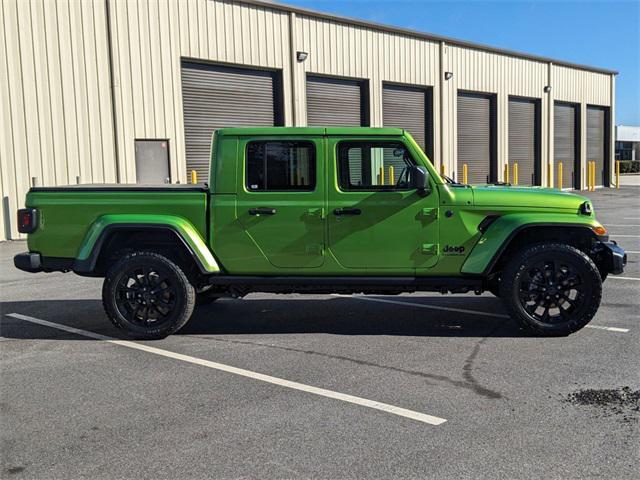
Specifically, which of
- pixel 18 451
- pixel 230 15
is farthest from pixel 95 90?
pixel 18 451

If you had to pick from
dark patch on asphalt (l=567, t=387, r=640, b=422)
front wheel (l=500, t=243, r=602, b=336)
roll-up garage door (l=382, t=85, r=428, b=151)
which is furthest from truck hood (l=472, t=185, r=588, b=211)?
roll-up garage door (l=382, t=85, r=428, b=151)

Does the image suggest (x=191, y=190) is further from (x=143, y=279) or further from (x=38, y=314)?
(x=38, y=314)

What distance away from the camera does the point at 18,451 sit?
12.1 ft

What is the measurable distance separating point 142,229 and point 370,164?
7.33ft

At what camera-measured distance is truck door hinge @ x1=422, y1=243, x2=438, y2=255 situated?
6004 mm

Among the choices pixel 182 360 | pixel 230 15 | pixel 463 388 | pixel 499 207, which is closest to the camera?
pixel 463 388

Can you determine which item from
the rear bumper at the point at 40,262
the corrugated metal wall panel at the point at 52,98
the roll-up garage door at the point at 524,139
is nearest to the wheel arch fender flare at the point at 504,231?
the rear bumper at the point at 40,262

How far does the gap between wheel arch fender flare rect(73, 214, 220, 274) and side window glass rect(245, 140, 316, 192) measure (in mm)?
714

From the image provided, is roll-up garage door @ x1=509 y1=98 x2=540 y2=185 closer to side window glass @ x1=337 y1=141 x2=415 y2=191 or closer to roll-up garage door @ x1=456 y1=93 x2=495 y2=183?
roll-up garage door @ x1=456 y1=93 x2=495 y2=183

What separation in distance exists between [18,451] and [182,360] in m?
1.86

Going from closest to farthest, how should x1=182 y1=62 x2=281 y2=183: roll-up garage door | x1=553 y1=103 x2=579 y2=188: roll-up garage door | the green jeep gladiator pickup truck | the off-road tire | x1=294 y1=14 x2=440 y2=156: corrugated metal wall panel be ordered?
1. the green jeep gladiator pickup truck
2. the off-road tire
3. x1=182 y1=62 x2=281 y2=183: roll-up garage door
4. x1=294 y1=14 x2=440 y2=156: corrugated metal wall panel
5. x1=553 y1=103 x2=579 y2=188: roll-up garage door

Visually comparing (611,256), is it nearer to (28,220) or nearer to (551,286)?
(551,286)

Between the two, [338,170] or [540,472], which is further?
[338,170]

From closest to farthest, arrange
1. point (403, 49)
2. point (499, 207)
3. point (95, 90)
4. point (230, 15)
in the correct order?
point (499, 207)
point (95, 90)
point (230, 15)
point (403, 49)
